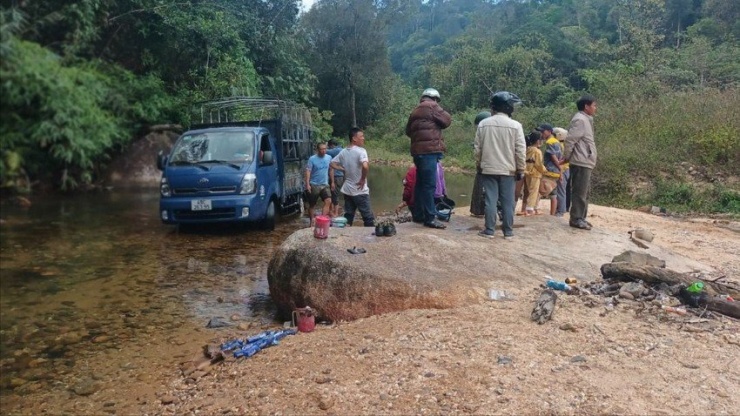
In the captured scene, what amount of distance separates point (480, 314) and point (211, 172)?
5.71 meters

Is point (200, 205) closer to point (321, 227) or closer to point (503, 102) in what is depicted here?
point (321, 227)

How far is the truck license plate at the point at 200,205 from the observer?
342 inches

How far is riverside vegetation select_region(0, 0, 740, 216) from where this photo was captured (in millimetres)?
1082

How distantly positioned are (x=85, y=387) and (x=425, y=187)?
3793mm

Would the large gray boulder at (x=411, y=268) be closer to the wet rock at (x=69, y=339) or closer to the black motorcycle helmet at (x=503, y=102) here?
the black motorcycle helmet at (x=503, y=102)

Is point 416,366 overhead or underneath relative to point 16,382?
Answer: overhead

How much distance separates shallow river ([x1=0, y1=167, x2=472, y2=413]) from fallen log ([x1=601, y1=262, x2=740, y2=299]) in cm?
340

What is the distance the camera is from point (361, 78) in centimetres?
3719

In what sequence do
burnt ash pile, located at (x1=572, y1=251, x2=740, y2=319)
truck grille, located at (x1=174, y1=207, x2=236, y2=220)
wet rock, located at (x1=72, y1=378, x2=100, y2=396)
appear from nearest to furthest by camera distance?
wet rock, located at (x1=72, y1=378, x2=100, y2=396) < burnt ash pile, located at (x1=572, y1=251, x2=740, y2=319) < truck grille, located at (x1=174, y1=207, x2=236, y2=220)

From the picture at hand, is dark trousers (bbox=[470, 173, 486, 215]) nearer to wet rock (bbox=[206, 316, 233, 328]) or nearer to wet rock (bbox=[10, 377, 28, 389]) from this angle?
wet rock (bbox=[206, 316, 233, 328])

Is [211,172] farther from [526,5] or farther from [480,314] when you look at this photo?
[526,5]

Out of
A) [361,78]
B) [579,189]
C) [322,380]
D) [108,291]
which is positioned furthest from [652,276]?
[361,78]

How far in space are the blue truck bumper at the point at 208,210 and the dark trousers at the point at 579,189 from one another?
15.9 ft

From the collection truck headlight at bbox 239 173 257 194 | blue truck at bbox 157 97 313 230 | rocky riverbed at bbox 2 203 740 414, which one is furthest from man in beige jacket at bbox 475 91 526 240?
truck headlight at bbox 239 173 257 194
